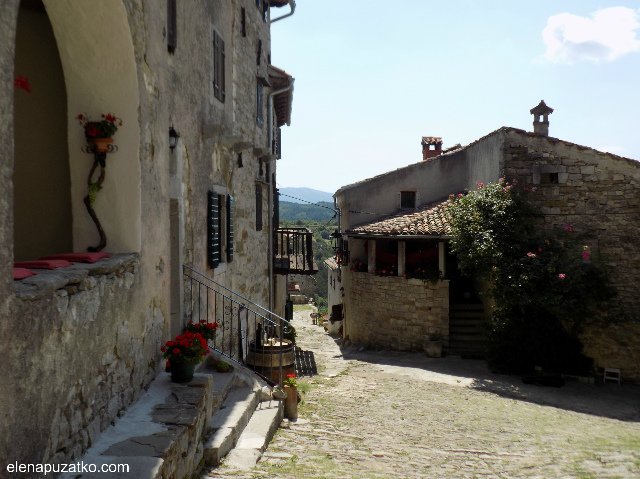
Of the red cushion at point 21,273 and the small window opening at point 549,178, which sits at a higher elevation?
the small window opening at point 549,178

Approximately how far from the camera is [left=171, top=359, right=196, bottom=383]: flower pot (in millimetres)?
5316

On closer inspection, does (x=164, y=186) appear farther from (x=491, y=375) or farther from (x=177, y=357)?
(x=491, y=375)

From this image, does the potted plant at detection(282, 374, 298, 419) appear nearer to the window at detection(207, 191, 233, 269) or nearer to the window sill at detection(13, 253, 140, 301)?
the window at detection(207, 191, 233, 269)

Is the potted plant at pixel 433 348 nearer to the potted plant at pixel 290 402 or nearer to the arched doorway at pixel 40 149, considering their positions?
the potted plant at pixel 290 402

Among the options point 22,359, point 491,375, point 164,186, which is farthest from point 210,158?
point 491,375

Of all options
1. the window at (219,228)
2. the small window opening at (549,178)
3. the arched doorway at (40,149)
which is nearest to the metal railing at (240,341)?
the window at (219,228)

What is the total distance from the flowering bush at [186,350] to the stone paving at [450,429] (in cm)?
107

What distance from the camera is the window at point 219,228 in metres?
8.09

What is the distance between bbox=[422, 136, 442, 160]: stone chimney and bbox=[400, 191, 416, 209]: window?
13.1 feet

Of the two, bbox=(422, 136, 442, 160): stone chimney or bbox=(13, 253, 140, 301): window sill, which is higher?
bbox=(422, 136, 442, 160): stone chimney

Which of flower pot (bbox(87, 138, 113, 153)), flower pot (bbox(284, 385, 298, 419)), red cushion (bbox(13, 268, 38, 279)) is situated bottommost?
flower pot (bbox(284, 385, 298, 419))

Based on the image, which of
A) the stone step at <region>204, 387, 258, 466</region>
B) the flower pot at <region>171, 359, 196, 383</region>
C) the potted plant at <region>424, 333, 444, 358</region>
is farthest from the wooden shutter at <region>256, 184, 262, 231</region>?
→ the flower pot at <region>171, 359, 196, 383</region>

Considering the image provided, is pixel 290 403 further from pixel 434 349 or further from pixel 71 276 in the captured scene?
pixel 434 349

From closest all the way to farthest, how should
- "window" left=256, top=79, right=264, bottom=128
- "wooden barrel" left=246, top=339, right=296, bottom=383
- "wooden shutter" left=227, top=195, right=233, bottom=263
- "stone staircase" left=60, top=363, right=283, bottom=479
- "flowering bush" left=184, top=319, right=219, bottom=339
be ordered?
"stone staircase" left=60, top=363, right=283, bottom=479, "flowering bush" left=184, top=319, right=219, bottom=339, "wooden barrel" left=246, top=339, right=296, bottom=383, "wooden shutter" left=227, top=195, right=233, bottom=263, "window" left=256, top=79, right=264, bottom=128
